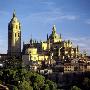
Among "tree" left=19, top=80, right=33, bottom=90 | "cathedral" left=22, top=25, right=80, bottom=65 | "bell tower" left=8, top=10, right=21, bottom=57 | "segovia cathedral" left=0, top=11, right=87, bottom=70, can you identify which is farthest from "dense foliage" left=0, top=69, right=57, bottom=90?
"bell tower" left=8, top=10, right=21, bottom=57

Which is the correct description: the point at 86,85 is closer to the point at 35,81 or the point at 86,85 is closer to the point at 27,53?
the point at 35,81

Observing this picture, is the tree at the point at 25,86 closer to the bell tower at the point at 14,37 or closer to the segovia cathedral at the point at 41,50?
the segovia cathedral at the point at 41,50

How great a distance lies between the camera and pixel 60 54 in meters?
60.0

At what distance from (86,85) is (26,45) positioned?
834 inches

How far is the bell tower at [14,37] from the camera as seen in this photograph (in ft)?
205

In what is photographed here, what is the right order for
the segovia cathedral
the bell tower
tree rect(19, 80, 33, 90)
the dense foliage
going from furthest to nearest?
the bell tower < the segovia cathedral < the dense foliage < tree rect(19, 80, 33, 90)

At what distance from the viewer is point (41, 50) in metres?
61.7

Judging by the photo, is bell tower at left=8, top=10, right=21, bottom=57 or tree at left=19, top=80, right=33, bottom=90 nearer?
tree at left=19, top=80, right=33, bottom=90

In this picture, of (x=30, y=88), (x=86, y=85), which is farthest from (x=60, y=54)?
(x=30, y=88)

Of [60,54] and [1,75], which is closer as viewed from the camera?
[1,75]

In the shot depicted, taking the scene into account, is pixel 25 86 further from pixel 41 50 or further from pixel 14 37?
pixel 14 37

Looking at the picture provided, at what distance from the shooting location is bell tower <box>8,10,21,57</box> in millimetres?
62562

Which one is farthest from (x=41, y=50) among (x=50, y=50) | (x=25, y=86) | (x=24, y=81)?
(x=25, y=86)

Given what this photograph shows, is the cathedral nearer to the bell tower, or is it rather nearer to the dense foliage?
the bell tower
